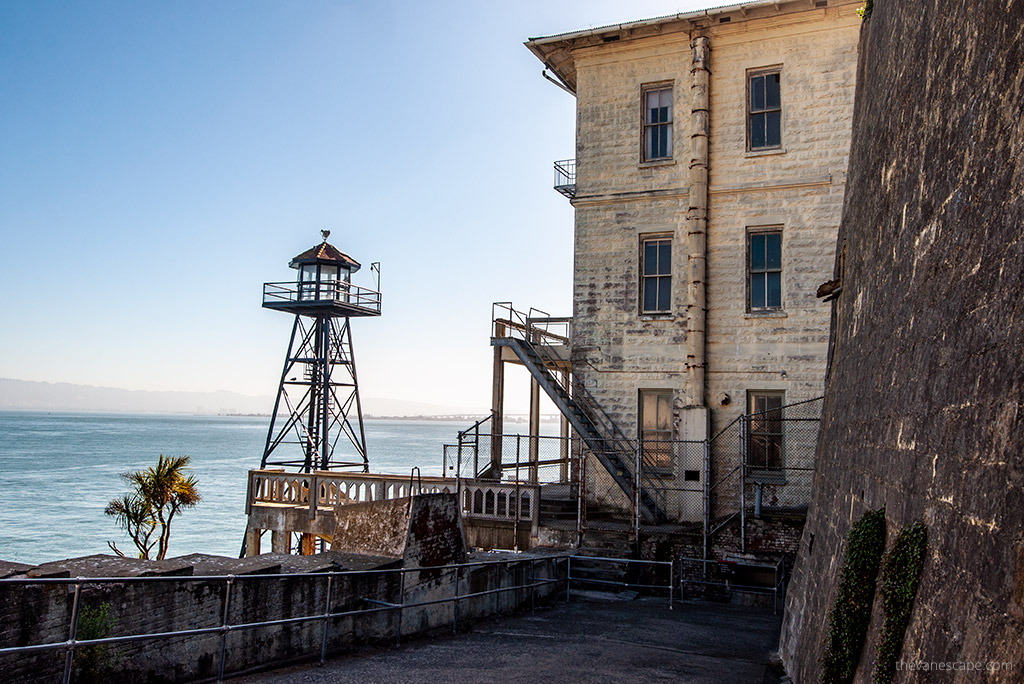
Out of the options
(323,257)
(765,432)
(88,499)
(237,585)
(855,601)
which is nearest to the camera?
(855,601)

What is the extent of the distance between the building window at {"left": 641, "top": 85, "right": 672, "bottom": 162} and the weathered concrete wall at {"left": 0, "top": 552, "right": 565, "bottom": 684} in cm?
1362

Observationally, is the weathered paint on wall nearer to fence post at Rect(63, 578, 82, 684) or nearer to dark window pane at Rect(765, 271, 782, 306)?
dark window pane at Rect(765, 271, 782, 306)

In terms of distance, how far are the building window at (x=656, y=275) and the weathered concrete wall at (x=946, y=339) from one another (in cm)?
1153

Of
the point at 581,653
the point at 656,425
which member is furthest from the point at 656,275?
the point at 581,653

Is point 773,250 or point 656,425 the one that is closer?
point 773,250

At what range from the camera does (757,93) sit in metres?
20.0

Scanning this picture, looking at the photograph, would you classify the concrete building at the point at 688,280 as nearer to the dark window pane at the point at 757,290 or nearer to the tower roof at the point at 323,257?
the dark window pane at the point at 757,290

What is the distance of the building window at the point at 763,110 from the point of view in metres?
19.8

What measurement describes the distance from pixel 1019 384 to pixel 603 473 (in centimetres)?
1702

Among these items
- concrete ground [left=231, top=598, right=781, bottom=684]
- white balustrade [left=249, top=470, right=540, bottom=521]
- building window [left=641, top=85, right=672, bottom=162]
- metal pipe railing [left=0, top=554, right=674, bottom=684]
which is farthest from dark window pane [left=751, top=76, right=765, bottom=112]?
metal pipe railing [left=0, top=554, right=674, bottom=684]

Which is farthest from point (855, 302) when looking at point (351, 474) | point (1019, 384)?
point (351, 474)

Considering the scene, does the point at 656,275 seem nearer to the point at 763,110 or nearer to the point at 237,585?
the point at 763,110

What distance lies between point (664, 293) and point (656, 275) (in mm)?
507

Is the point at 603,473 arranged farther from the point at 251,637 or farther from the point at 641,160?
the point at 251,637
